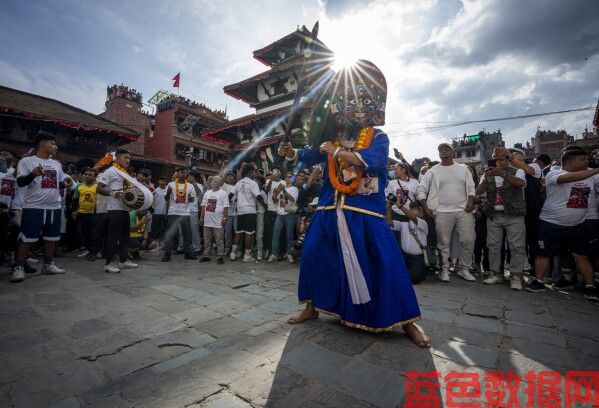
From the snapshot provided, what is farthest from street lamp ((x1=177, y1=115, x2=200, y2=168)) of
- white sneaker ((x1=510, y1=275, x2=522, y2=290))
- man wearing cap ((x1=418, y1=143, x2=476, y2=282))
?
white sneaker ((x1=510, y1=275, x2=522, y2=290))

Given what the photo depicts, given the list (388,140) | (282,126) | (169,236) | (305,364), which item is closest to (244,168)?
(169,236)

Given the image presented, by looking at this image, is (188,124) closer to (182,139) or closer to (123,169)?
(182,139)

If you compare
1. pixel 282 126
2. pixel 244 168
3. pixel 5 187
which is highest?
pixel 282 126

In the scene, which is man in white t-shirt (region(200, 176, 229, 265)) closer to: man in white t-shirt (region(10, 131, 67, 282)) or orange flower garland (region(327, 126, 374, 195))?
man in white t-shirt (region(10, 131, 67, 282))

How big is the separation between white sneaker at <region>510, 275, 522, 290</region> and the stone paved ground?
20.0 inches

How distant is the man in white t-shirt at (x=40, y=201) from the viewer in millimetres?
4605

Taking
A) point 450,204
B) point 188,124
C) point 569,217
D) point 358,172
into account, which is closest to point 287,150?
point 358,172

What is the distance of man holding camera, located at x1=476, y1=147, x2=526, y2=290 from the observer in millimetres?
4543

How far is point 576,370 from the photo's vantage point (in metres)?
1.95

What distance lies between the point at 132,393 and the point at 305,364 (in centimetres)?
105

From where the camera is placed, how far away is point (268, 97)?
2091 centimetres

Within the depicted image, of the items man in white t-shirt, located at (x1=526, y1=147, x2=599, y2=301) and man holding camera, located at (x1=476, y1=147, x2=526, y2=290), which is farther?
man holding camera, located at (x1=476, y1=147, x2=526, y2=290)

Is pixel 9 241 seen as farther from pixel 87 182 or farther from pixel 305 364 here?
pixel 305 364

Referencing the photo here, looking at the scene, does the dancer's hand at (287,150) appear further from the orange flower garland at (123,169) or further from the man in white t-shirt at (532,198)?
the orange flower garland at (123,169)
